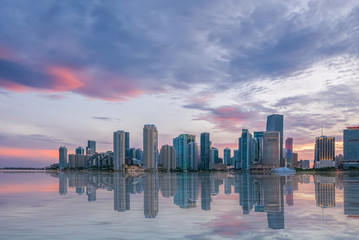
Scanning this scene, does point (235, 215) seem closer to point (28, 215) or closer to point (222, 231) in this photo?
point (222, 231)

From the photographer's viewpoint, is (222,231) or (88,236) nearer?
(88,236)

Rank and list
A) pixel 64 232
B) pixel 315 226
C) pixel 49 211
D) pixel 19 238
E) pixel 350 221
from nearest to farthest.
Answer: pixel 19 238 < pixel 64 232 < pixel 315 226 < pixel 350 221 < pixel 49 211

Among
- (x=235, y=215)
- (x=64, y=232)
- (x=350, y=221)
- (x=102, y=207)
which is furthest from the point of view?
(x=102, y=207)

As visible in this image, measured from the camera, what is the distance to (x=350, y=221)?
89.9 ft

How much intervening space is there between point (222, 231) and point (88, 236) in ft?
29.3

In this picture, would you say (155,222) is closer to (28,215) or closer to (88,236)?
(88,236)

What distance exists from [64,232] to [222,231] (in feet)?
35.3

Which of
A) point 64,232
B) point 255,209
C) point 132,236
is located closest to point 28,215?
point 64,232

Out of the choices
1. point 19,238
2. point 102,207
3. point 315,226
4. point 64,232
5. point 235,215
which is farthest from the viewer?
point 102,207

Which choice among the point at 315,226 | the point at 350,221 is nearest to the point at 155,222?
the point at 315,226

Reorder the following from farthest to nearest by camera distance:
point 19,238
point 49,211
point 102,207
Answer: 1. point 102,207
2. point 49,211
3. point 19,238

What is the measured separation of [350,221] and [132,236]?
17242 mm

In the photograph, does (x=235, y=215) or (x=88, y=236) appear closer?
(x=88, y=236)

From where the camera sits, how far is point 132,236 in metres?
22.1
